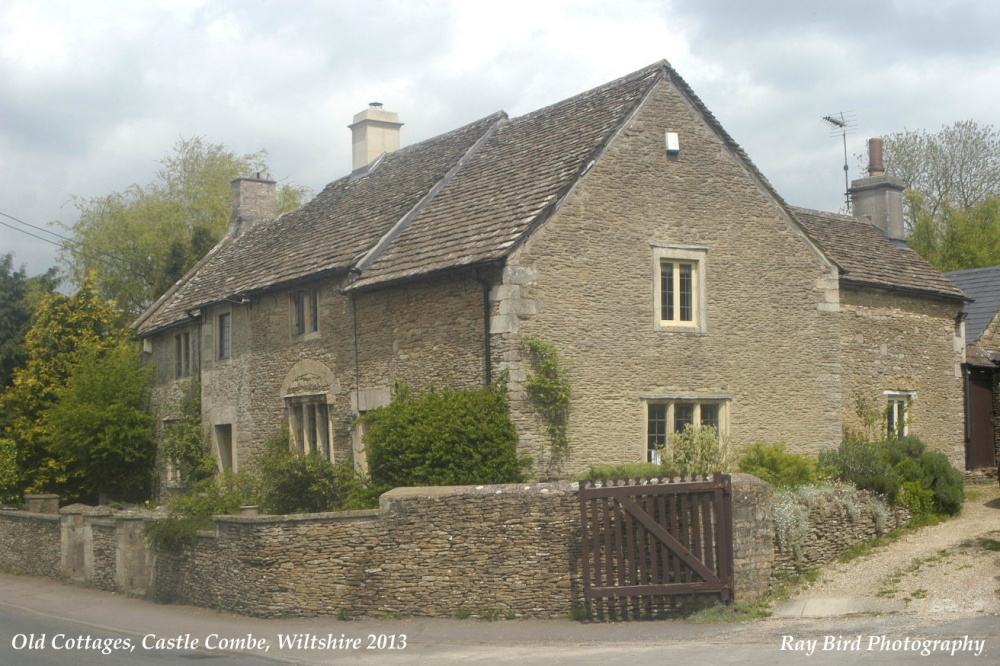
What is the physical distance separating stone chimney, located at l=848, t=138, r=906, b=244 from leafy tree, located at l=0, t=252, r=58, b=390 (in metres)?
26.9

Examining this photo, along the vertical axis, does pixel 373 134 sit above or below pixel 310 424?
above

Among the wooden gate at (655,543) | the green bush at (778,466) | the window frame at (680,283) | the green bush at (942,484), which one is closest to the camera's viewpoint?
the wooden gate at (655,543)

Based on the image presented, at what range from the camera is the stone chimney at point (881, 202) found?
3077 cm

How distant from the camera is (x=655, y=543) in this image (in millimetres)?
14867

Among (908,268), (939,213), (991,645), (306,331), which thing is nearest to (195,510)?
(306,331)

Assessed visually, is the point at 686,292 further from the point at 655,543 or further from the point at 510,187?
the point at 655,543

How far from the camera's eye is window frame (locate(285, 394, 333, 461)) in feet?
77.5

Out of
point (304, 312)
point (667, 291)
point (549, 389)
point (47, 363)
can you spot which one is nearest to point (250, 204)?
point (47, 363)

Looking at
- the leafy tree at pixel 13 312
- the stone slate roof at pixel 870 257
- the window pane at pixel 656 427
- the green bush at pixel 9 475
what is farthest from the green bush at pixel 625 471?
the leafy tree at pixel 13 312

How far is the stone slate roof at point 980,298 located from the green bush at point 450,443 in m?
15.6

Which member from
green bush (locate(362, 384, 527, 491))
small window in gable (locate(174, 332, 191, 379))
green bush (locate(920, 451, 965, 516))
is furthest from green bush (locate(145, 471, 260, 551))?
green bush (locate(920, 451, 965, 516))

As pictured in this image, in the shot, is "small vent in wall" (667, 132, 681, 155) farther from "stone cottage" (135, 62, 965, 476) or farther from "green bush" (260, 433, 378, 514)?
"green bush" (260, 433, 378, 514)

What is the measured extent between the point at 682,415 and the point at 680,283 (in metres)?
2.49

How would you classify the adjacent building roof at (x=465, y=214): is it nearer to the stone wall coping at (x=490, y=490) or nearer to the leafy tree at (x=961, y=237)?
the stone wall coping at (x=490, y=490)
